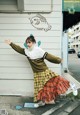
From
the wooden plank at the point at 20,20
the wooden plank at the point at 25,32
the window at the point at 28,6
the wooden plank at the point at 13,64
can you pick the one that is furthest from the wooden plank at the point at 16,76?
the window at the point at 28,6

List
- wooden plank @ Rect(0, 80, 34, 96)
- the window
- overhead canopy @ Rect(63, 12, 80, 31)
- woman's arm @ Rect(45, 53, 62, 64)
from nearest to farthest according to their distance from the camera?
woman's arm @ Rect(45, 53, 62, 64) < the window < wooden plank @ Rect(0, 80, 34, 96) < overhead canopy @ Rect(63, 12, 80, 31)

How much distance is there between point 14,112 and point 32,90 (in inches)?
58.5

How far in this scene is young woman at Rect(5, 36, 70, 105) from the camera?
298 inches

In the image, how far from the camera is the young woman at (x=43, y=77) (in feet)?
24.8

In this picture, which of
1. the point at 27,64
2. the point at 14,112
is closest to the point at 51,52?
the point at 27,64

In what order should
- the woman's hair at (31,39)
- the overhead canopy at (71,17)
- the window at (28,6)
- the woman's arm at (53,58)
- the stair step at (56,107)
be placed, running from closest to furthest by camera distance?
the stair step at (56,107) < the woman's arm at (53,58) < the woman's hair at (31,39) < the window at (28,6) < the overhead canopy at (71,17)

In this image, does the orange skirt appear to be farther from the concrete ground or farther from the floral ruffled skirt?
the concrete ground

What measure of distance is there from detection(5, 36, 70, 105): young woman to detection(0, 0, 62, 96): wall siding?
24.2 inches

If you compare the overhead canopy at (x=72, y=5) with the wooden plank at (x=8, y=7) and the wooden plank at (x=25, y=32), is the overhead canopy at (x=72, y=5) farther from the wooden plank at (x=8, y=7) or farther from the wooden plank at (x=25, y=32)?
the wooden plank at (x=8, y=7)

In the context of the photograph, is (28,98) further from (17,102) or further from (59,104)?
(59,104)

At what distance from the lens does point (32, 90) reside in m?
8.55

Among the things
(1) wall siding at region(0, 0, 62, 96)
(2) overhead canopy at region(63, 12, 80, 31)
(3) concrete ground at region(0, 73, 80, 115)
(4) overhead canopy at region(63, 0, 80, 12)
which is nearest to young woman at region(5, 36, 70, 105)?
(3) concrete ground at region(0, 73, 80, 115)

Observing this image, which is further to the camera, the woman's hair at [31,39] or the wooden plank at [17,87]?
the wooden plank at [17,87]

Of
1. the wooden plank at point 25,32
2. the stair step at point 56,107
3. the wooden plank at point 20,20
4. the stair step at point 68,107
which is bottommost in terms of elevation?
the stair step at point 68,107
